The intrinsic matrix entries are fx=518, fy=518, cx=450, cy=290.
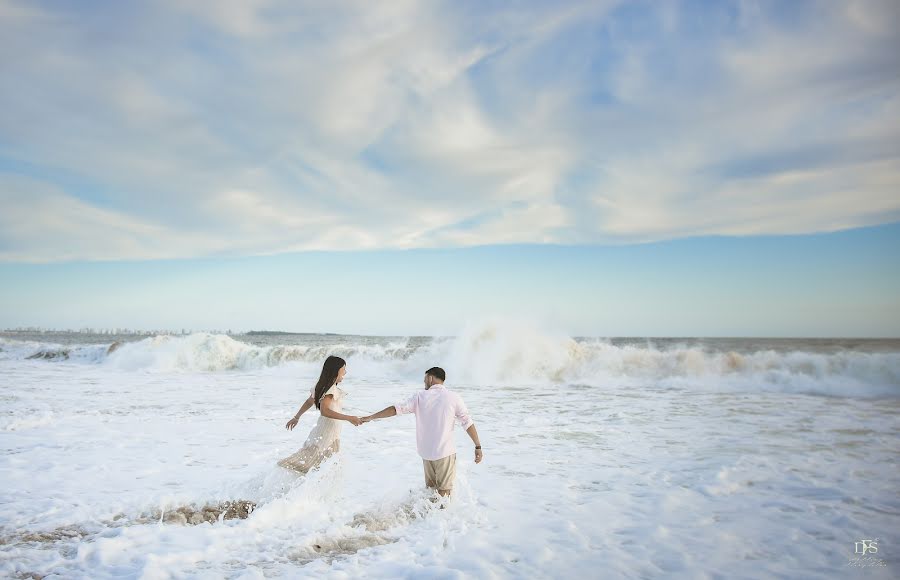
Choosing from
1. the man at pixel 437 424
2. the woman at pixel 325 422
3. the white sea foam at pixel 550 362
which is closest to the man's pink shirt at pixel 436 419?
the man at pixel 437 424

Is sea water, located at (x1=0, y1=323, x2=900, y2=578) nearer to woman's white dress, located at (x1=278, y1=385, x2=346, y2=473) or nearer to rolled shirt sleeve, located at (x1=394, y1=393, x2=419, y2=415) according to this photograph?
woman's white dress, located at (x1=278, y1=385, x2=346, y2=473)

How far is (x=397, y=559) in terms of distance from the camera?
468 cm

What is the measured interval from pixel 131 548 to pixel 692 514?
5947 millimetres

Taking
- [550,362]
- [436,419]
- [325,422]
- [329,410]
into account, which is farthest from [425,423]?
[550,362]

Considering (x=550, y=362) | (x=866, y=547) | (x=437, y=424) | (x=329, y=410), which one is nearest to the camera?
(x=866, y=547)

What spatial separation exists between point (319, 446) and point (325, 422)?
0.28m

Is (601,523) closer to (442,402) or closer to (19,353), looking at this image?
(442,402)

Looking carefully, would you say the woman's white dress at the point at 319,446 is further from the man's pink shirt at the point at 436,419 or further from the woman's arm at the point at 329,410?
the man's pink shirt at the point at 436,419

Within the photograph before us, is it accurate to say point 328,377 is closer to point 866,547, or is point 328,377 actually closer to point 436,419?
point 436,419

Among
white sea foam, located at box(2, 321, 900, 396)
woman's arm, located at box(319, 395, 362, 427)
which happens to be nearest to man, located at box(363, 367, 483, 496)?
woman's arm, located at box(319, 395, 362, 427)

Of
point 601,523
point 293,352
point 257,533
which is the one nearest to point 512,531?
point 601,523

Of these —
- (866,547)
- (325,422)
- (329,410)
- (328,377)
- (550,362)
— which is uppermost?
(328,377)

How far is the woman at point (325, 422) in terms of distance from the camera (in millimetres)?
5898

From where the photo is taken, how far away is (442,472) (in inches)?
231
